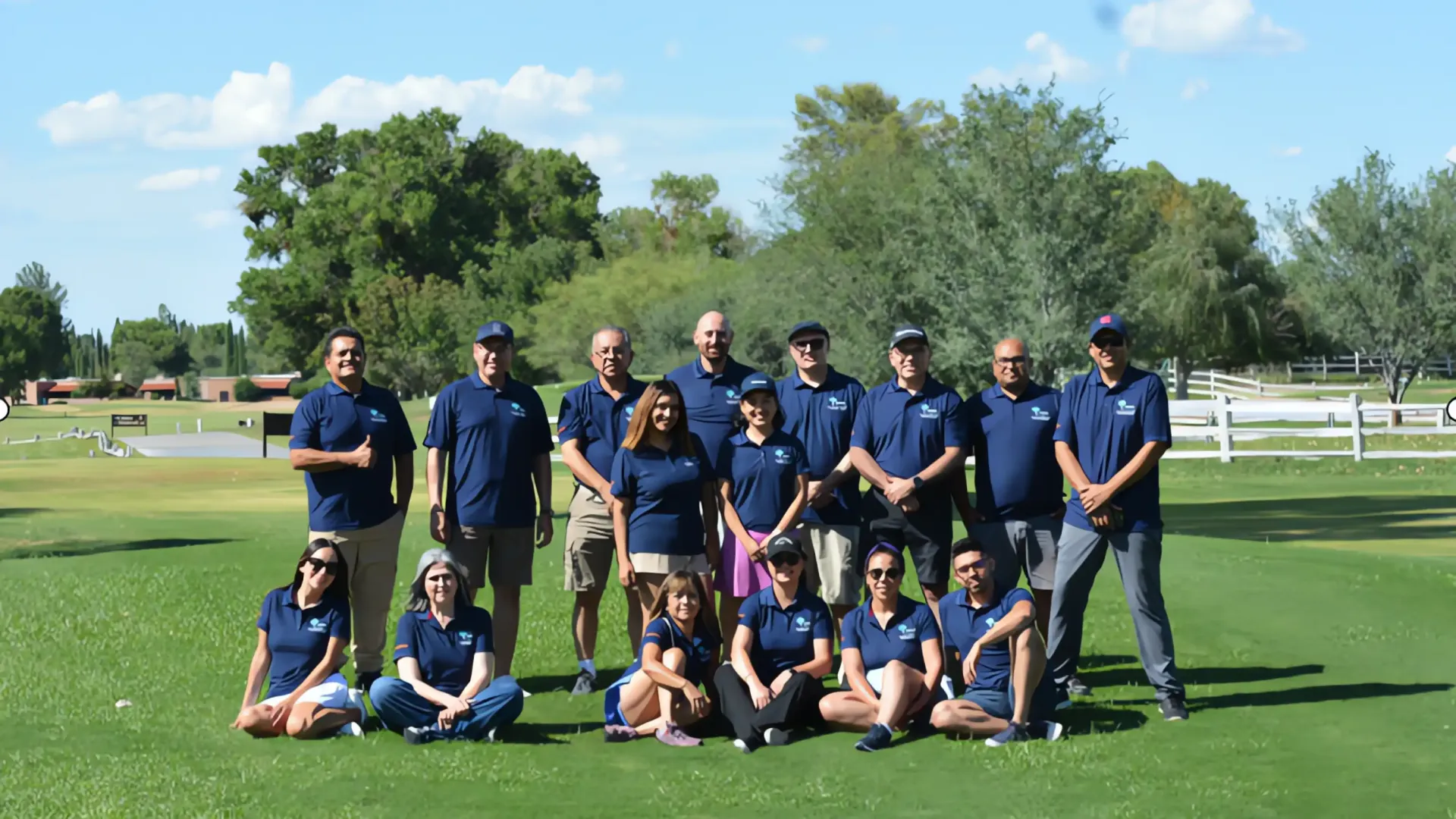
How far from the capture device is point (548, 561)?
56.6ft

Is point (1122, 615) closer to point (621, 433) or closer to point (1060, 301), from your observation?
point (621, 433)

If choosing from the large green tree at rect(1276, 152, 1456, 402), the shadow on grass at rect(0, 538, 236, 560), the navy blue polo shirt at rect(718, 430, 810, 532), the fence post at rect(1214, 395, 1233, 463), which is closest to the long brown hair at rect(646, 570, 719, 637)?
the navy blue polo shirt at rect(718, 430, 810, 532)

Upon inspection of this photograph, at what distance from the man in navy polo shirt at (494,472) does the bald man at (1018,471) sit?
98.3 inches

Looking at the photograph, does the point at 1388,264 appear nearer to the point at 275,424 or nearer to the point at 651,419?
the point at 275,424

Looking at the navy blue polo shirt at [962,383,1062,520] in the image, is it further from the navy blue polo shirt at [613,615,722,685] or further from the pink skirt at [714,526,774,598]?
the navy blue polo shirt at [613,615,722,685]

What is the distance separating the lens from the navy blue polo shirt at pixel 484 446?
9742 mm

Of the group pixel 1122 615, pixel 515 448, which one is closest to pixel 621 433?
pixel 515 448

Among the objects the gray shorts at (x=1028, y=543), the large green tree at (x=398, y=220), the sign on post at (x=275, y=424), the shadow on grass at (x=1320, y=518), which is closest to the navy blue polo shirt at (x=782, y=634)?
the gray shorts at (x=1028, y=543)

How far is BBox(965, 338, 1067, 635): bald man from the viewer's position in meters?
9.45

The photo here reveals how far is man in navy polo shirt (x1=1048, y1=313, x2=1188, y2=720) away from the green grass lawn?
19.3 inches

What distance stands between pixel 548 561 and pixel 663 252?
7668 centimetres

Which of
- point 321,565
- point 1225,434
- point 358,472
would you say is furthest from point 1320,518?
point 321,565

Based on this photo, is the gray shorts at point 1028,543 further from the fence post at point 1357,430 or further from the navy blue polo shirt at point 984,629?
the fence post at point 1357,430

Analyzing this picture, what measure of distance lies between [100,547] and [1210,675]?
14321mm
